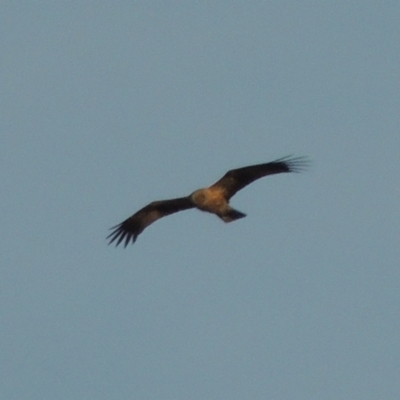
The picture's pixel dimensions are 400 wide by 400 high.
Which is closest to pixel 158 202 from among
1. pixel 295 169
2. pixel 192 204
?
pixel 192 204

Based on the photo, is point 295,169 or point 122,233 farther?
point 122,233

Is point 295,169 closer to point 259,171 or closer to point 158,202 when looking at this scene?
point 259,171

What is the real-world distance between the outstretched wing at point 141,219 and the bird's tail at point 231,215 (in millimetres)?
1710

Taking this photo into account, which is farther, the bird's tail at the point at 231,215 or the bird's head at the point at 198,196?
the bird's head at the point at 198,196

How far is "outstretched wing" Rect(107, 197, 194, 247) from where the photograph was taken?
115ft

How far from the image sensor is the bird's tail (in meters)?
33.1

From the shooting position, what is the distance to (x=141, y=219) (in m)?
35.3

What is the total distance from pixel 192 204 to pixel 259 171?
1717mm

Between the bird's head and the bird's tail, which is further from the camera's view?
the bird's head

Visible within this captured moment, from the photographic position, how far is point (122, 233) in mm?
35375

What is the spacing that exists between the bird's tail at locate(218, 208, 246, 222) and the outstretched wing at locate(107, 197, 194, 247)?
1.71 metres

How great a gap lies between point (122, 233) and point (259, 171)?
356cm

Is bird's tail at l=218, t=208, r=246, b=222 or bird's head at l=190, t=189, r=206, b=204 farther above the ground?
bird's head at l=190, t=189, r=206, b=204

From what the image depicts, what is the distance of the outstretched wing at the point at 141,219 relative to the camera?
34969mm
